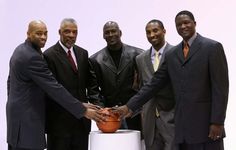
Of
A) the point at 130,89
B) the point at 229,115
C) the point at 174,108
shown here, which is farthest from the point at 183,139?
the point at 229,115

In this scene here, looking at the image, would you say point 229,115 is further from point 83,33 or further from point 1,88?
point 1,88

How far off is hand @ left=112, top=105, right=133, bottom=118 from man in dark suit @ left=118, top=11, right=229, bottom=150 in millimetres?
541

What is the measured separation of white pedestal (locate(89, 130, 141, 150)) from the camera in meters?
3.21

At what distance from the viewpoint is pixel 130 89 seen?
3750 millimetres

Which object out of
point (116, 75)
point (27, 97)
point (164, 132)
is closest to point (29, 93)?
point (27, 97)

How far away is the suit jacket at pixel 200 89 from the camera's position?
2.85 metres

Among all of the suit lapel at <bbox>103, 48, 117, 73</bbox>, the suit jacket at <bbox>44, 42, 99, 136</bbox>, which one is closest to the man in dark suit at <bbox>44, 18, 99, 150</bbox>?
the suit jacket at <bbox>44, 42, 99, 136</bbox>

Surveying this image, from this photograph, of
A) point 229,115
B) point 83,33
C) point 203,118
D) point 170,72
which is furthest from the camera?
point 83,33

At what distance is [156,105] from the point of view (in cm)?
347

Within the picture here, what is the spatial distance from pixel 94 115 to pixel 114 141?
283 mm

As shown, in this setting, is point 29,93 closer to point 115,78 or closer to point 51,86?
point 51,86

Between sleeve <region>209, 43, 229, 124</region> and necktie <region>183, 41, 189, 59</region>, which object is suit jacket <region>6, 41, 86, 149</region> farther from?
sleeve <region>209, 43, 229, 124</region>

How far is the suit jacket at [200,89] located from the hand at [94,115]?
1.98 ft

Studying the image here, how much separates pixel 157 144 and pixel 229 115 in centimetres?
185
